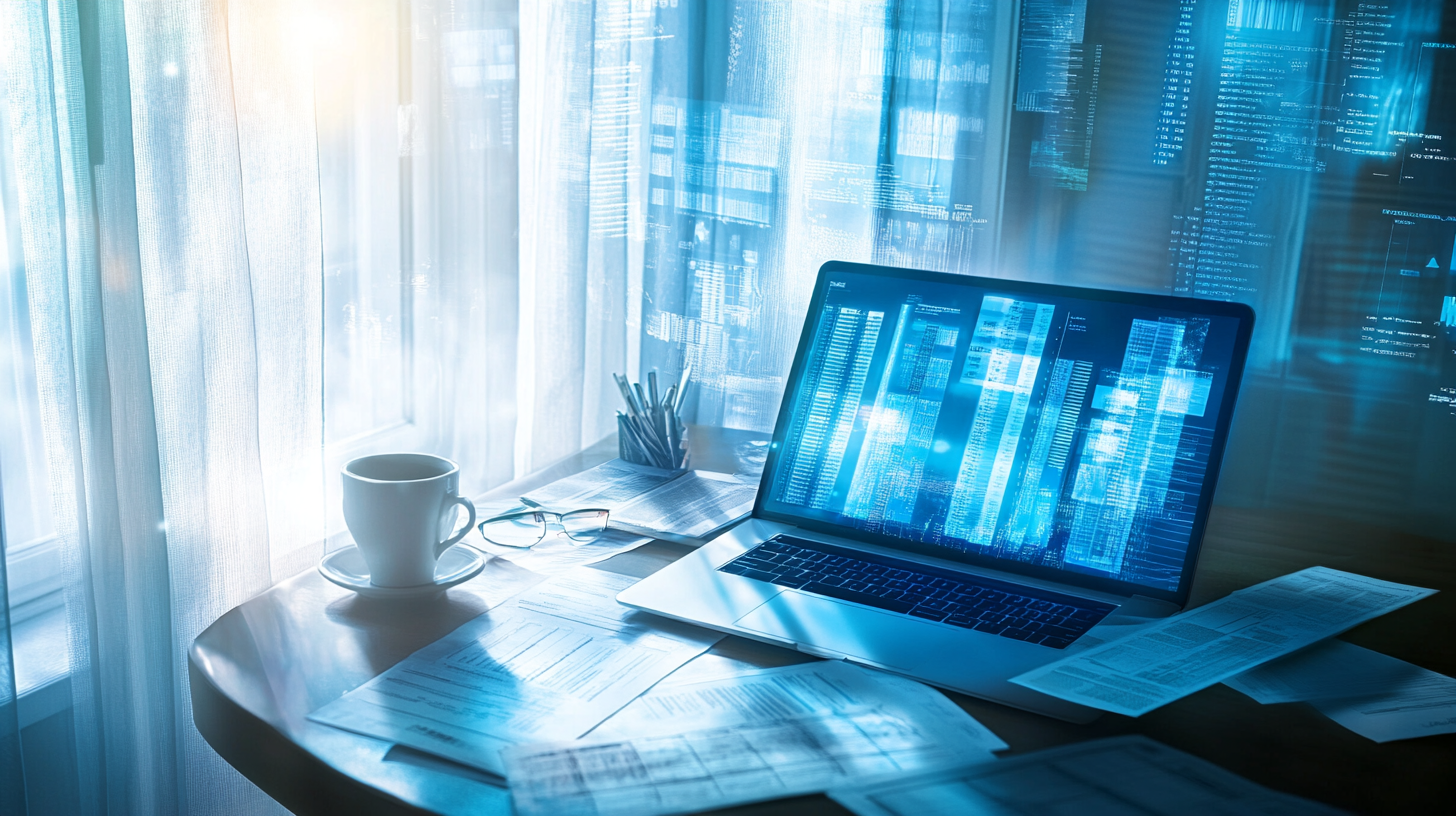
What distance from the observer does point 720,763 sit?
657 mm

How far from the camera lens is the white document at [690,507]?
1.08 meters

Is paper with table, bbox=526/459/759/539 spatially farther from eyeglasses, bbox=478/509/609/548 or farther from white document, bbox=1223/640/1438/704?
white document, bbox=1223/640/1438/704

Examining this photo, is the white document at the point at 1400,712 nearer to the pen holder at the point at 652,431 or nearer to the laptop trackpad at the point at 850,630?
the laptop trackpad at the point at 850,630

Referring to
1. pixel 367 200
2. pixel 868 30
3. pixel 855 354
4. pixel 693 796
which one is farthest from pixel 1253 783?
pixel 367 200

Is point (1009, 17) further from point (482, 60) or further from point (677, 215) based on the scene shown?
point (482, 60)

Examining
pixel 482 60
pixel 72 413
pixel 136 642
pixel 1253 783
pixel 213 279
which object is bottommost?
pixel 136 642

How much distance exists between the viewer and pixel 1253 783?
0.66 meters

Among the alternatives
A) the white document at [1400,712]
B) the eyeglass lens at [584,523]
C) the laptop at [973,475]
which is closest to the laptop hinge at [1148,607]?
the laptop at [973,475]

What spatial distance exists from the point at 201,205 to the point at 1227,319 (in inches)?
39.1

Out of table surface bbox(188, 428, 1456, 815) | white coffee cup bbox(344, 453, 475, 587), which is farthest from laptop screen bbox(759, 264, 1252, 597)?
white coffee cup bbox(344, 453, 475, 587)

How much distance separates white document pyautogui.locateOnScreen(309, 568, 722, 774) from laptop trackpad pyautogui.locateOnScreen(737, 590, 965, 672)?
5 cm

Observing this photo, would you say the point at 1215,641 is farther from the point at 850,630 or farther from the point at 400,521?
the point at 400,521

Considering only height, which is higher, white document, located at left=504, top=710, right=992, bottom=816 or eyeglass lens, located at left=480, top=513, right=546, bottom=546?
white document, located at left=504, top=710, right=992, bottom=816

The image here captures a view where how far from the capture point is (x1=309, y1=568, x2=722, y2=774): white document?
687 mm
